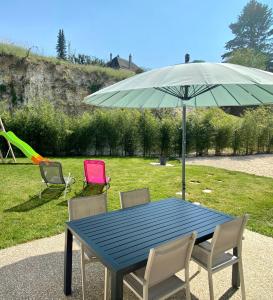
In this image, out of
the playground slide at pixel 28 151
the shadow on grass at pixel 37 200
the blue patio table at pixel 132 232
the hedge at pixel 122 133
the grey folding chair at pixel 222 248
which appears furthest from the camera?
the hedge at pixel 122 133

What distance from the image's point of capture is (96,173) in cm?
583

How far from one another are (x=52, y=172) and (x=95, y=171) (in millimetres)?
986

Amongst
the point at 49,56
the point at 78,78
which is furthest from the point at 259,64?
the point at 49,56

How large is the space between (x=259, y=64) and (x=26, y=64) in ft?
96.7

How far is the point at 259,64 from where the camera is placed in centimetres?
3353

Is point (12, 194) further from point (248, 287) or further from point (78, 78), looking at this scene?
point (78, 78)

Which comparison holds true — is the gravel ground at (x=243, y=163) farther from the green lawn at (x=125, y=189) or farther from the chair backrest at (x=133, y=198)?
the chair backrest at (x=133, y=198)

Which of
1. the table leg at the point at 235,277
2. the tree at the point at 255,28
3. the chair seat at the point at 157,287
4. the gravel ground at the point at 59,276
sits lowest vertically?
the gravel ground at the point at 59,276

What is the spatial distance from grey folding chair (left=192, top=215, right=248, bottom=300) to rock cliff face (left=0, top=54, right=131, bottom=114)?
1849 cm

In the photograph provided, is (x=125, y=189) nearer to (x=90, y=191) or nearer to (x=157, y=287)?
(x=90, y=191)

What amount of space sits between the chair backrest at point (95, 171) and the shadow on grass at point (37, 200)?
81 cm

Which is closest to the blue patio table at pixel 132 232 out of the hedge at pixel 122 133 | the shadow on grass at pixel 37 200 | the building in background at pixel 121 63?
the shadow on grass at pixel 37 200

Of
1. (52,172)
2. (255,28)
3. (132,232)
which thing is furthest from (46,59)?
(255,28)

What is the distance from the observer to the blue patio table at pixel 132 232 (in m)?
1.82
